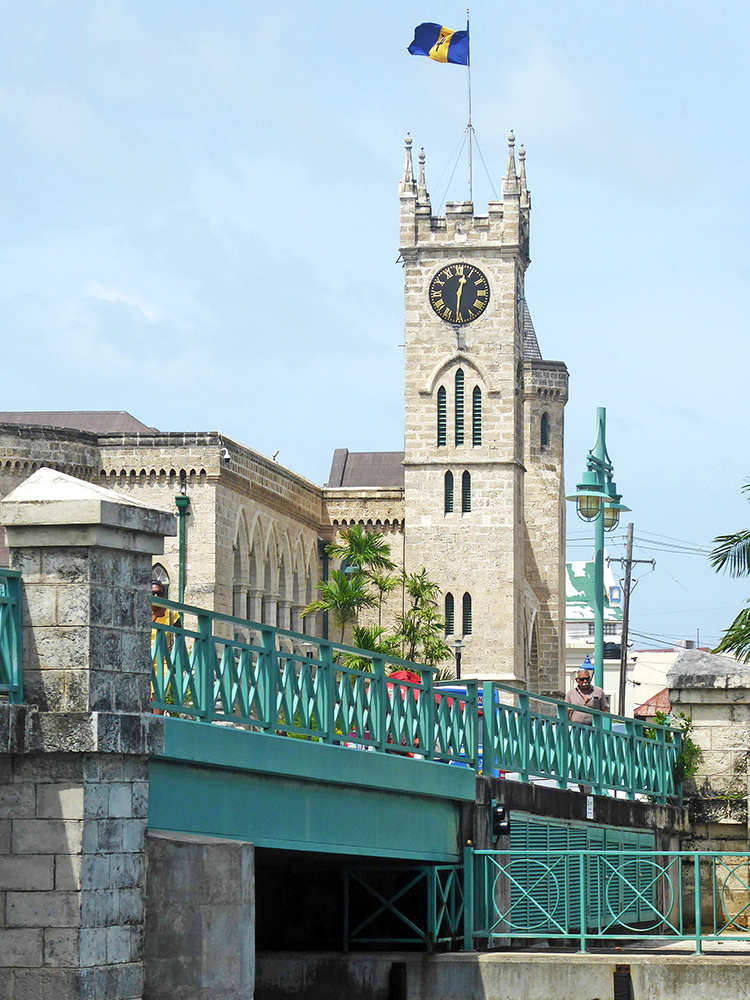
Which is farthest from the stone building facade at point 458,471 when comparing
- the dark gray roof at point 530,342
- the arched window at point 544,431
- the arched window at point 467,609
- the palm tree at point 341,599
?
the dark gray roof at point 530,342

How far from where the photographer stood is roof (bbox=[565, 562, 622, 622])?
11812cm

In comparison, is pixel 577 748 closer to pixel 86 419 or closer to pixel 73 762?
pixel 73 762

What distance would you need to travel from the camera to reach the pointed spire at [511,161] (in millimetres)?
62469

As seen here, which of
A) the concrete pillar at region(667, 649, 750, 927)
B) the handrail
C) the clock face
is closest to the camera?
the handrail

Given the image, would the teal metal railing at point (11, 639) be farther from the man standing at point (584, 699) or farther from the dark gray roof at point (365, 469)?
the dark gray roof at point (365, 469)

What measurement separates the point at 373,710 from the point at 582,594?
109 metres

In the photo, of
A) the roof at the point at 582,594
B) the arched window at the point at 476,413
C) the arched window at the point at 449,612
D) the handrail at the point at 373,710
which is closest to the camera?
the handrail at the point at 373,710

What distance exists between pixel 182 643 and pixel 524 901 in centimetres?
655

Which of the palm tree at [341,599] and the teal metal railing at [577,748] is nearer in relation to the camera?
A: the teal metal railing at [577,748]

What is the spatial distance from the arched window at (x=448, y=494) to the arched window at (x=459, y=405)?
117cm

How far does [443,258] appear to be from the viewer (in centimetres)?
6188

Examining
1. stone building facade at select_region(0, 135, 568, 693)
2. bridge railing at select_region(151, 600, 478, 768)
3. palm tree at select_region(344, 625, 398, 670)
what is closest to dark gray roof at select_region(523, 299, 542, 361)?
stone building facade at select_region(0, 135, 568, 693)

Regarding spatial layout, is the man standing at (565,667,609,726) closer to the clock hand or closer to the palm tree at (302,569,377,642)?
the palm tree at (302,569,377,642)

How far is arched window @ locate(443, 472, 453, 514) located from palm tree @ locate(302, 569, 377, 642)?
14.9 ft
